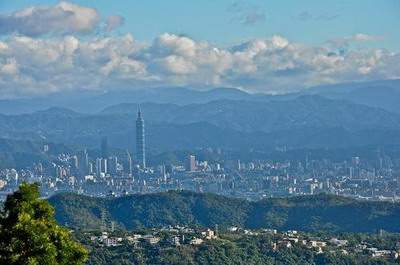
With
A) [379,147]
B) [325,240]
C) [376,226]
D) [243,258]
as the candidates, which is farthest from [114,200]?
[379,147]

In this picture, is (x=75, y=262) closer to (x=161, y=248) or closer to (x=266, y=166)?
(x=161, y=248)

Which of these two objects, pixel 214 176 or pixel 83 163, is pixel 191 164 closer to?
pixel 214 176

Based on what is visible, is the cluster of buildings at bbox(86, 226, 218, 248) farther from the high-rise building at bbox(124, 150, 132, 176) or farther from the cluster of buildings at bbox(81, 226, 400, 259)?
the high-rise building at bbox(124, 150, 132, 176)

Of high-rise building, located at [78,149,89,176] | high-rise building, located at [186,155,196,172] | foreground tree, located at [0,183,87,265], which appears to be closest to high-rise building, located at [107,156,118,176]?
high-rise building, located at [78,149,89,176]

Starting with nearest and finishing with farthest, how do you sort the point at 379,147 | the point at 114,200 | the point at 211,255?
the point at 211,255 < the point at 114,200 < the point at 379,147

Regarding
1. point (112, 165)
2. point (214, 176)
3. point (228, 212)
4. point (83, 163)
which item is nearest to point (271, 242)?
point (228, 212)

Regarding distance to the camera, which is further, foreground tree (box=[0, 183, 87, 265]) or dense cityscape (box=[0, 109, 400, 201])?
dense cityscape (box=[0, 109, 400, 201])
